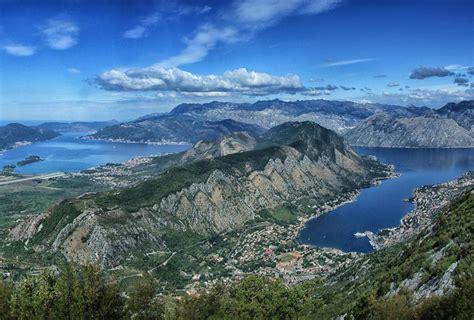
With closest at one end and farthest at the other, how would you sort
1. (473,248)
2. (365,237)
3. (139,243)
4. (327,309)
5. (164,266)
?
(473,248), (327,309), (164,266), (139,243), (365,237)

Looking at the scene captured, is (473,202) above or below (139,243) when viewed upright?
above

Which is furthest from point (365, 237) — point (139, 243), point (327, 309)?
point (327, 309)

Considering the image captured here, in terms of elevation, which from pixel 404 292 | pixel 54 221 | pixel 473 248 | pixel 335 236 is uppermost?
pixel 473 248

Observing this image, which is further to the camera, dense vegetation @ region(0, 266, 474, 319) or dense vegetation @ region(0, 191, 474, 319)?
dense vegetation @ region(0, 191, 474, 319)

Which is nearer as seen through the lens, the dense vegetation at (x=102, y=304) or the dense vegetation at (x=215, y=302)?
the dense vegetation at (x=102, y=304)

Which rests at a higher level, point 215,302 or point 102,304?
point 102,304

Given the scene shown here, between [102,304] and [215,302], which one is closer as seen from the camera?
[102,304]

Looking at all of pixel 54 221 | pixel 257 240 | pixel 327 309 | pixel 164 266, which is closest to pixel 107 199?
pixel 54 221

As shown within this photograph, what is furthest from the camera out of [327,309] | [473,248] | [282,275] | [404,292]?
[282,275]

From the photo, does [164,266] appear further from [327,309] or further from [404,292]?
Result: [404,292]

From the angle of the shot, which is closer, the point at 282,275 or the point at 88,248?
the point at 282,275
